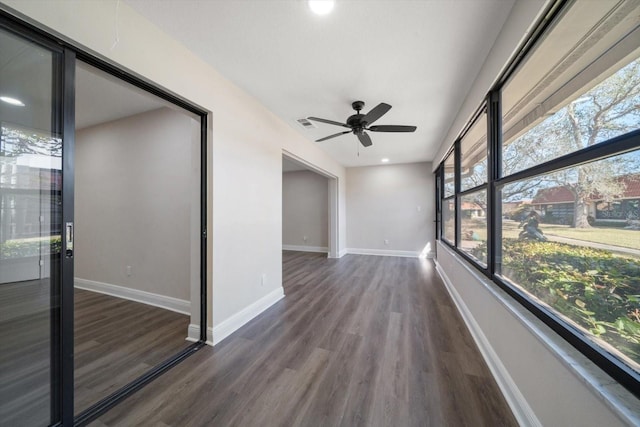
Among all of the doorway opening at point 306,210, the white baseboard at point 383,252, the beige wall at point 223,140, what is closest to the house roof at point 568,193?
the beige wall at point 223,140

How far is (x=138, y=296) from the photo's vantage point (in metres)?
3.03

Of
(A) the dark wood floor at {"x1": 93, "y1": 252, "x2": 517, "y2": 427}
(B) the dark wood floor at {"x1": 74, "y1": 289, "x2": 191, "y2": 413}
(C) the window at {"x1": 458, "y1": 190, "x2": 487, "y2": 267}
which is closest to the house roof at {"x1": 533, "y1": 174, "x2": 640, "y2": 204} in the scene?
(C) the window at {"x1": 458, "y1": 190, "x2": 487, "y2": 267}

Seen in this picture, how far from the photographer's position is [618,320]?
0.89m

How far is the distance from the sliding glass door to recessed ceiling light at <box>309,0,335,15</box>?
1.48 meters

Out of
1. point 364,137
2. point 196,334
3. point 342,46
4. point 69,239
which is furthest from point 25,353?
point 364,137

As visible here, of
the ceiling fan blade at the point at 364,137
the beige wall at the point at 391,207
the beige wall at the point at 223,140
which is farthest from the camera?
the beige wall at the point at 391,207

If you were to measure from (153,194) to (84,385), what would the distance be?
2.02 m

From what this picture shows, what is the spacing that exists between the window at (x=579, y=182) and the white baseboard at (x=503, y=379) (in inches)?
20.4

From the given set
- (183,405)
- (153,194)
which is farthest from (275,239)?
(183,405)

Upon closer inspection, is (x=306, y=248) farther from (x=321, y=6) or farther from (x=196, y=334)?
(x=321, y=6)

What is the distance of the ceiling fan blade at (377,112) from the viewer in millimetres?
2204

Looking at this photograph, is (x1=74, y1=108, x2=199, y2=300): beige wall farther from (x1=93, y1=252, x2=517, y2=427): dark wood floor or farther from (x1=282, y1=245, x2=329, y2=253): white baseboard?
(x1=282, y1=245, x2=329, y2=253): white baseboard

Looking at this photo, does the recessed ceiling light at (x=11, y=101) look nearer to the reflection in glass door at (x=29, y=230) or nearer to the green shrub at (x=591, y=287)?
the reflection in glass door at (x=29, y=230)

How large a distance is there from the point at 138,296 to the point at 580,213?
430 cm
